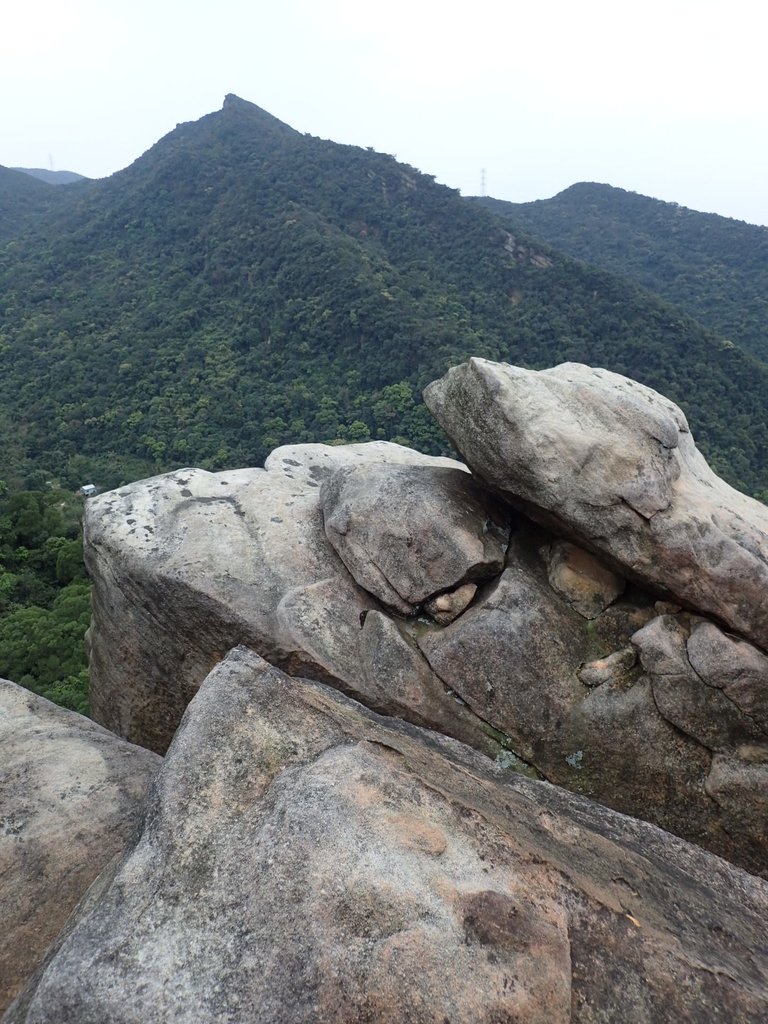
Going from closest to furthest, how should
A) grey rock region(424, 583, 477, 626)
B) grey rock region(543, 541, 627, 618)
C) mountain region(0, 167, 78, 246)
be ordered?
grey rock region(543, 541, 627, 618) → grey rock region(424, 583, 477, 626) → mountain region(0, 167, 78, 246)

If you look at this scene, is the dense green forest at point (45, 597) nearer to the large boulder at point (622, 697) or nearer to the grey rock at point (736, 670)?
the large boulder at point (622, 697)

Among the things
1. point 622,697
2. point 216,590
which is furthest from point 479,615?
point 216,590

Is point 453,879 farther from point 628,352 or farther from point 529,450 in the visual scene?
point 628,352

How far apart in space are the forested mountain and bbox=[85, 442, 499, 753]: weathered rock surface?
5604 centimetres

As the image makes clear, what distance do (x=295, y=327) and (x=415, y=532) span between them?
47516 mm

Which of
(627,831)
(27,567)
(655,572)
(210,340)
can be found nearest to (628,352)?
(210,340)

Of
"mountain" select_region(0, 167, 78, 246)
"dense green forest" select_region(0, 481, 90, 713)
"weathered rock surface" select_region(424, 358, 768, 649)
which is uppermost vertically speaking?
"weathered rock surface" select_region(424, 358, 768, 649)

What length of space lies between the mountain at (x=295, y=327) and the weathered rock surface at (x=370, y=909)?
29.2 metres

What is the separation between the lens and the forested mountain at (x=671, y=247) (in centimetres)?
6306

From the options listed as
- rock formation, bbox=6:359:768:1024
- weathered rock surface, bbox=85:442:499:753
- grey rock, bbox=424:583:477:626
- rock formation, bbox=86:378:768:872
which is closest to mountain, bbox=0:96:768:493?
rock formation, bbox=86:378:768:872

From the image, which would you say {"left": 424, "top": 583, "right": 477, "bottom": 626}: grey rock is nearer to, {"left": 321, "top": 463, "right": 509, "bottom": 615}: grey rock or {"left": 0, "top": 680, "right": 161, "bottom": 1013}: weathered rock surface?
{"left": 321, "top": 463, "right": 509, "bottom": 615}: grey rock

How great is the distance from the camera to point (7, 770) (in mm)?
7094

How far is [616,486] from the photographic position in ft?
25.5

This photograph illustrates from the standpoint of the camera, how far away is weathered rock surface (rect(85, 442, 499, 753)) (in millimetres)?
8617
